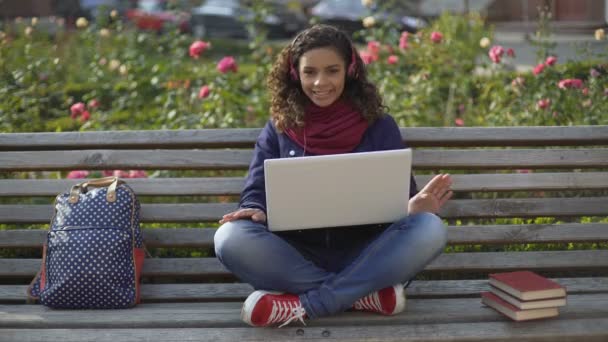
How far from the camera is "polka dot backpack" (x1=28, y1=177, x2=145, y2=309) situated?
2.91 metres

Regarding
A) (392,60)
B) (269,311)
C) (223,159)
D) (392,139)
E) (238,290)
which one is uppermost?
(392,60)

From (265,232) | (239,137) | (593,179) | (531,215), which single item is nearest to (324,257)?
(265,232)

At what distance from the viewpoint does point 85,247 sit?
9.60 feet

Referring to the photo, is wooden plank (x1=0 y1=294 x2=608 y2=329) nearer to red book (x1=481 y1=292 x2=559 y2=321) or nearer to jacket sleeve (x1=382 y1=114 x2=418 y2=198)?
red book (x1=481 y1=292 x2=559 y2=321)

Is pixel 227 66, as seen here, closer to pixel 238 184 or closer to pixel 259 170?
pixel 238 184

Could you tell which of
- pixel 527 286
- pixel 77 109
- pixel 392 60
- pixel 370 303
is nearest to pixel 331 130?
pixel 370 303

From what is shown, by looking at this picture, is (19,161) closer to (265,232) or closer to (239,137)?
(239,137)

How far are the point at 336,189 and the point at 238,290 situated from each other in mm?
678

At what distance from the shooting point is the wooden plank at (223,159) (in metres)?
3.25

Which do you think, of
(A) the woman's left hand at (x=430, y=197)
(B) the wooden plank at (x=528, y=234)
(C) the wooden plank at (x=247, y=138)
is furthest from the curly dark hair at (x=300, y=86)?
(B) the wooden plank at (x=528, y=234)

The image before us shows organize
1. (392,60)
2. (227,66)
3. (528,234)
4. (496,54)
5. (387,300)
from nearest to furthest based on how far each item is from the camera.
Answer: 1. (387,300)
2. (528,234)
3. (227,66)
4. (496,54)
5. (392,60)

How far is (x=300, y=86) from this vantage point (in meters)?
3.15

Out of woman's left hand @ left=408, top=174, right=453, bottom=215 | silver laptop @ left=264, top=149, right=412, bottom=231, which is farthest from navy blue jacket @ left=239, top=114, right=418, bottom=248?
silver laptop @ left=264, top=149, right=412, bottom=231

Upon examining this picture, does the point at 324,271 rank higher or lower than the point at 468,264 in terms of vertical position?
higher
